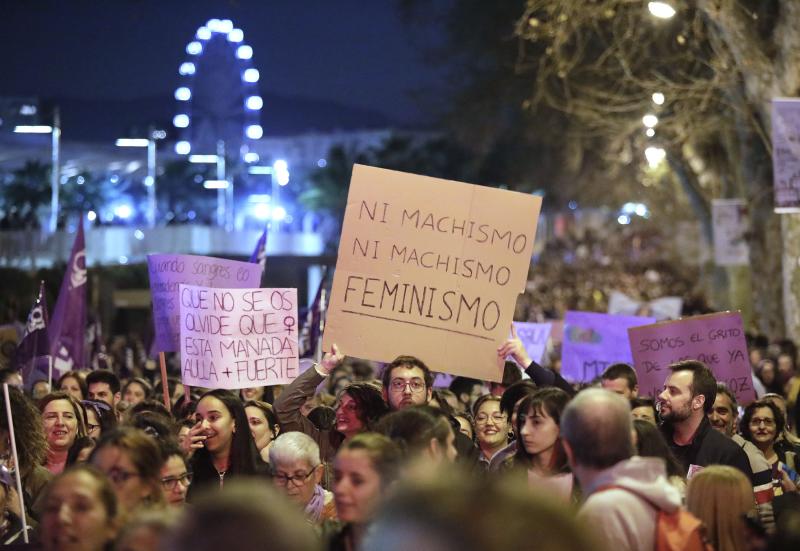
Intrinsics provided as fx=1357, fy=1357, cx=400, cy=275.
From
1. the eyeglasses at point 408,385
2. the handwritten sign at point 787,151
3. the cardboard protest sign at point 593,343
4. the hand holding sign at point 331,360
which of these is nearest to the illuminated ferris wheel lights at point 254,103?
the handwritten sign at point 787,151

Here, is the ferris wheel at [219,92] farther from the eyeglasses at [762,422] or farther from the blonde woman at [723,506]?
the blonde woman at [723,506]

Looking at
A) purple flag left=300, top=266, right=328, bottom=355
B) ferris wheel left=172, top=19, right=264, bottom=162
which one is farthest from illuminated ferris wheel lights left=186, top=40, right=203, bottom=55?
purple flag left=300, top=266, right=328, bottom=355

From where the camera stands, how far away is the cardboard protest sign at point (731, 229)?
22969 mm

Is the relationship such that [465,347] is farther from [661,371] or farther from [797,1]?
[797,1]

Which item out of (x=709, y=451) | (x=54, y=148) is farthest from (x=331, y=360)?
(x=54, y=148)

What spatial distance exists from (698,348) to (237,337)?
10.4 ft

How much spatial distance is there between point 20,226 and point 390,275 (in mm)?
29281

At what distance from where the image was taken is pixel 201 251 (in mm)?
39594

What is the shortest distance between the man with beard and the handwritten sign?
20.2 ft

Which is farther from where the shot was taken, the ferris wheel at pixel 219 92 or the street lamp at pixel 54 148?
the ferris wheel at pixel 219 92

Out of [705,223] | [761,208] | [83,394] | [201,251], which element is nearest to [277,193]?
[201,251]

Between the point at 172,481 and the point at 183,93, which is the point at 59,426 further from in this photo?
the point at 183,93

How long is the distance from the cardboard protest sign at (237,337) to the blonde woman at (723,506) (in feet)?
11.9

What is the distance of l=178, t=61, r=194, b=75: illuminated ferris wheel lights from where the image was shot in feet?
180
